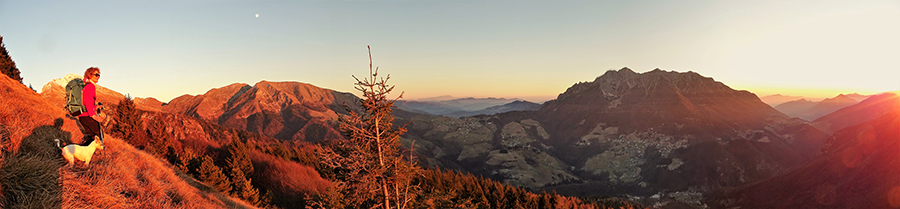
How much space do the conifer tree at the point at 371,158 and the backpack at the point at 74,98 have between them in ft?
22.7

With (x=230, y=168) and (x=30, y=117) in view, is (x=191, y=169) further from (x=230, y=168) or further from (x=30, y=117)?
(x=30, y=117)

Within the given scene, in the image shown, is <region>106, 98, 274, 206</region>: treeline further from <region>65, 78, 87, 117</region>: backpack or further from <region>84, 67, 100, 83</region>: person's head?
<region>84, 67, 100, 83</region>: person's head

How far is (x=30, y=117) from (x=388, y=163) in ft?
41.1

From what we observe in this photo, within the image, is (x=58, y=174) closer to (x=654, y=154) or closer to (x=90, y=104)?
(x=90, y=104)

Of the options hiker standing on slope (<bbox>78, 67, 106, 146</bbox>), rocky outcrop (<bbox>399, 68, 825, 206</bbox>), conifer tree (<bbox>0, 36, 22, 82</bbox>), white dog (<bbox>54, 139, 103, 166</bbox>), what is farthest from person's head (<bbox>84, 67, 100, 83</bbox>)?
Answer: rocky outcrop (<bbox>399, 68, 825, 206</bbox>)

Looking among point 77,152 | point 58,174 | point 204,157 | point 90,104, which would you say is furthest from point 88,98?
point 204,157

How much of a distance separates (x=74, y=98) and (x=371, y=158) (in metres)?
8.68

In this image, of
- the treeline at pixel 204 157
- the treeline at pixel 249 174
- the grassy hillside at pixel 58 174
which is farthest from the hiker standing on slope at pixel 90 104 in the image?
the treeline at pixel 204 157

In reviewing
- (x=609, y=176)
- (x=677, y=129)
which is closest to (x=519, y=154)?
(x=609, y=176)

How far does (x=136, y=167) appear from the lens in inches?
419

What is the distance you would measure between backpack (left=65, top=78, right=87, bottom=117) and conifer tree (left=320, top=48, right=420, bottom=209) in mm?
6930

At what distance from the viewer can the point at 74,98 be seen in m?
8.81

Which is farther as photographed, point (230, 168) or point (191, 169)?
point (230, 168)

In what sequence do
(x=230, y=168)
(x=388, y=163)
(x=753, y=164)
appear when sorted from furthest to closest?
(x=753, y=164) → (x=230, y=168) → (x=388, y=163)
